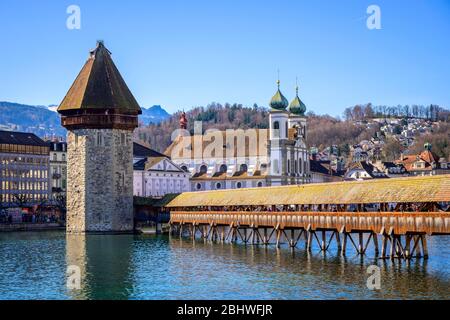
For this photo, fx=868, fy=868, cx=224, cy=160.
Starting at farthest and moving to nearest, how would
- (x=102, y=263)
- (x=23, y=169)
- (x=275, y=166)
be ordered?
(x=275, y=166), (x=23, y=169), (x=102, y=263)

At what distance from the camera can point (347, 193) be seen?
142ft

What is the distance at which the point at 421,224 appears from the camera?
35906mm

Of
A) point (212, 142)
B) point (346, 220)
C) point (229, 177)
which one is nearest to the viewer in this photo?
point (346, 220)

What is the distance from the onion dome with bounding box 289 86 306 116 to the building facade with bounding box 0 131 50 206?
3045 centimetres

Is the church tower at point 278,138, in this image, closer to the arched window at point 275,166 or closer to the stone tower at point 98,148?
the arched window at point 275,166

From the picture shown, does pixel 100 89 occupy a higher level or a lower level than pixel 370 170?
higher

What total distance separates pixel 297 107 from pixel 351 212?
67611mm

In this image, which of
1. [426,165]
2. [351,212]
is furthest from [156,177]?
[351,212]

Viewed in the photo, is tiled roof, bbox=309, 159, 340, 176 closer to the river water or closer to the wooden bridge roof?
the wooden bridge roof

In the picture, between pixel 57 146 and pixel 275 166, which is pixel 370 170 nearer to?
pixel 275 166

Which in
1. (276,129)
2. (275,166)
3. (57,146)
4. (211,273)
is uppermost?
(276,129)

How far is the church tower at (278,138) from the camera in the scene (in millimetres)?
99000
